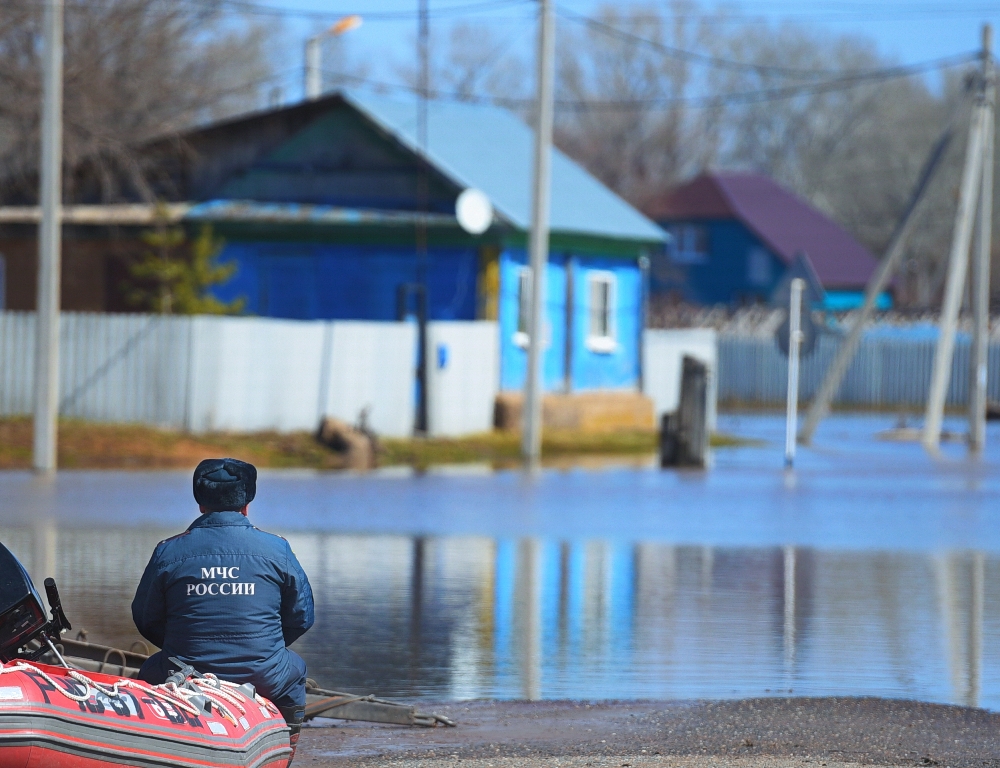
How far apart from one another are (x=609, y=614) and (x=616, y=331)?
76.2ft

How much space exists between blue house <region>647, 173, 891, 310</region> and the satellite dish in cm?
3809

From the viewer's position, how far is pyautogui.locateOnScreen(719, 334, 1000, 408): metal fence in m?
45.5

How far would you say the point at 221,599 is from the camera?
19.1 ft

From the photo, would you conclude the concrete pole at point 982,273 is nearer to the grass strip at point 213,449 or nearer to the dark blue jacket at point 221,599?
the grass strip at point 213,449

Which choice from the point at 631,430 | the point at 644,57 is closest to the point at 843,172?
the point at 644,57

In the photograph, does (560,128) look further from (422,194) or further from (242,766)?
(242,766)

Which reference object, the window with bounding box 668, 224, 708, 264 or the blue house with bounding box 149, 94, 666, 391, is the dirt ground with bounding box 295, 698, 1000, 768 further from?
the window with bounding box 668, 224, 708, 264

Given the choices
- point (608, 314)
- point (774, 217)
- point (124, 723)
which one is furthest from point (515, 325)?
point (774, 217)

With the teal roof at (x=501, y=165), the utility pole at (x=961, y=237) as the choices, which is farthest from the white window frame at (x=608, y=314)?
the utility pole at (x=961, y=237)

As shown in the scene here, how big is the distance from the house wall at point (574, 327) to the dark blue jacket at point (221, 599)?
77.4 ft

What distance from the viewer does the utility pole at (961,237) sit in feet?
94.4

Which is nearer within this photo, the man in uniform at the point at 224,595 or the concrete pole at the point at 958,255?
the man in uniform at the point at 224,595

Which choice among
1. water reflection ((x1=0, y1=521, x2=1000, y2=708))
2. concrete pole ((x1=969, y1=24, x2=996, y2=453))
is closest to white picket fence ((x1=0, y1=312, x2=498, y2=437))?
water reflection ((x1=0, y1=521, x2=1000, y2=708))

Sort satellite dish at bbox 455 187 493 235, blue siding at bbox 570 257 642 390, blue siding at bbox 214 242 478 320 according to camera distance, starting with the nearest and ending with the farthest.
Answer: satellite dish at bbox 455 187 493 235 → blue siding at bbox 214 242 478 320 → blue siding at bbox 570 257 642 390
